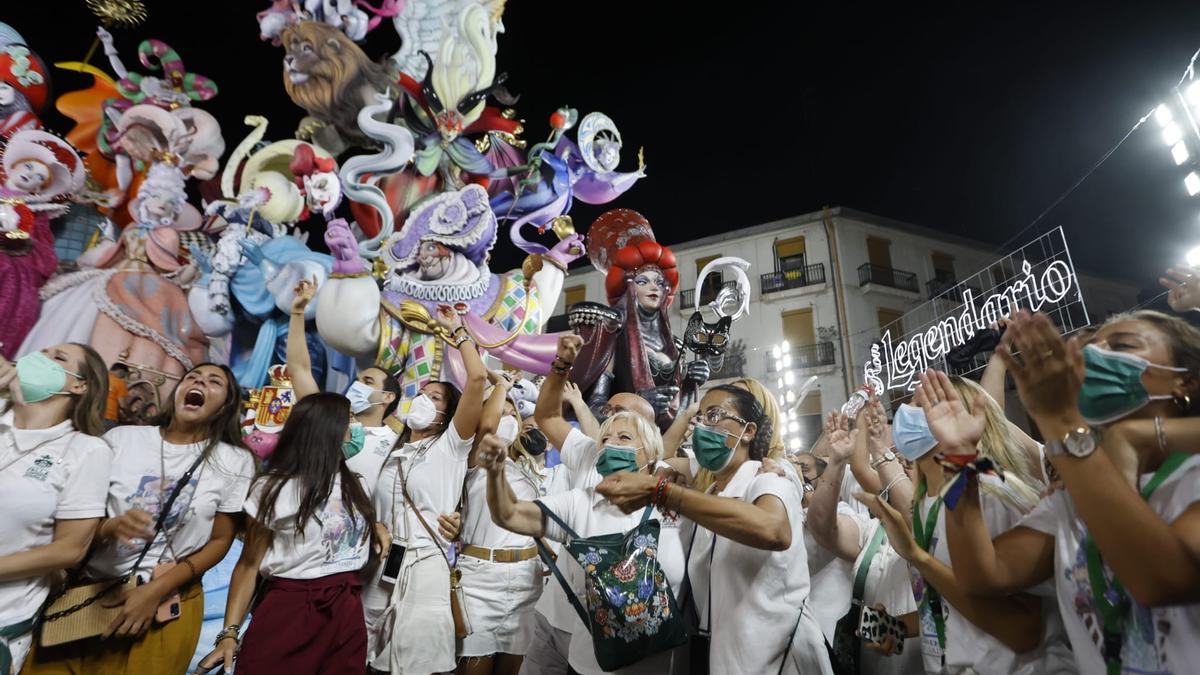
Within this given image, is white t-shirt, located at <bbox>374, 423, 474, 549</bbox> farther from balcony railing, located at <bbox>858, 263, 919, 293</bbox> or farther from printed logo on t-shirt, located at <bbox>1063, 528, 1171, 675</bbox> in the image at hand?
balcony railing, located at <bbox>858, 263, 919, 293</bbox>

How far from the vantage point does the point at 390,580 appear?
2785 millimetres

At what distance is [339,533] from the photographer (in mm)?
2570

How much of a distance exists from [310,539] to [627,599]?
1380 mm

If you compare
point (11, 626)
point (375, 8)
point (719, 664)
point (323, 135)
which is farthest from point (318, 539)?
point (375, 8)

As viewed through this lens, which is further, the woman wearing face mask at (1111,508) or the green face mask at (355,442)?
the green face mask at (355,442)

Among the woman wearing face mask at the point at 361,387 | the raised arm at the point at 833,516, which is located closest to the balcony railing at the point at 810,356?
the woman wearing face mask at the point at 361,387

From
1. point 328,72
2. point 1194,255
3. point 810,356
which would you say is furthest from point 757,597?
point 810,356

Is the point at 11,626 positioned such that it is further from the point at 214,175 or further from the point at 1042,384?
the point at 214,175

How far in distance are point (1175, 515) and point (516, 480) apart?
2.75 metres

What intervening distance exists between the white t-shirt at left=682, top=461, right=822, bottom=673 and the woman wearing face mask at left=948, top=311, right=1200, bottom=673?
0.69 m

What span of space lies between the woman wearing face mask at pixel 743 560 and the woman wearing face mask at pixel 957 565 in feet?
1.16

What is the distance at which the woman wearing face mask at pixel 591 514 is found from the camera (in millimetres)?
2166

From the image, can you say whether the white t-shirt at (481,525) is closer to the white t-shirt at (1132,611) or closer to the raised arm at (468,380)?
the raised arm at (468,380)

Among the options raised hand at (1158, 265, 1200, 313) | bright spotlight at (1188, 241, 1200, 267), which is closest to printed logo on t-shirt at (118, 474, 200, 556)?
raised hand at (1158, 265, 1200, 313)
